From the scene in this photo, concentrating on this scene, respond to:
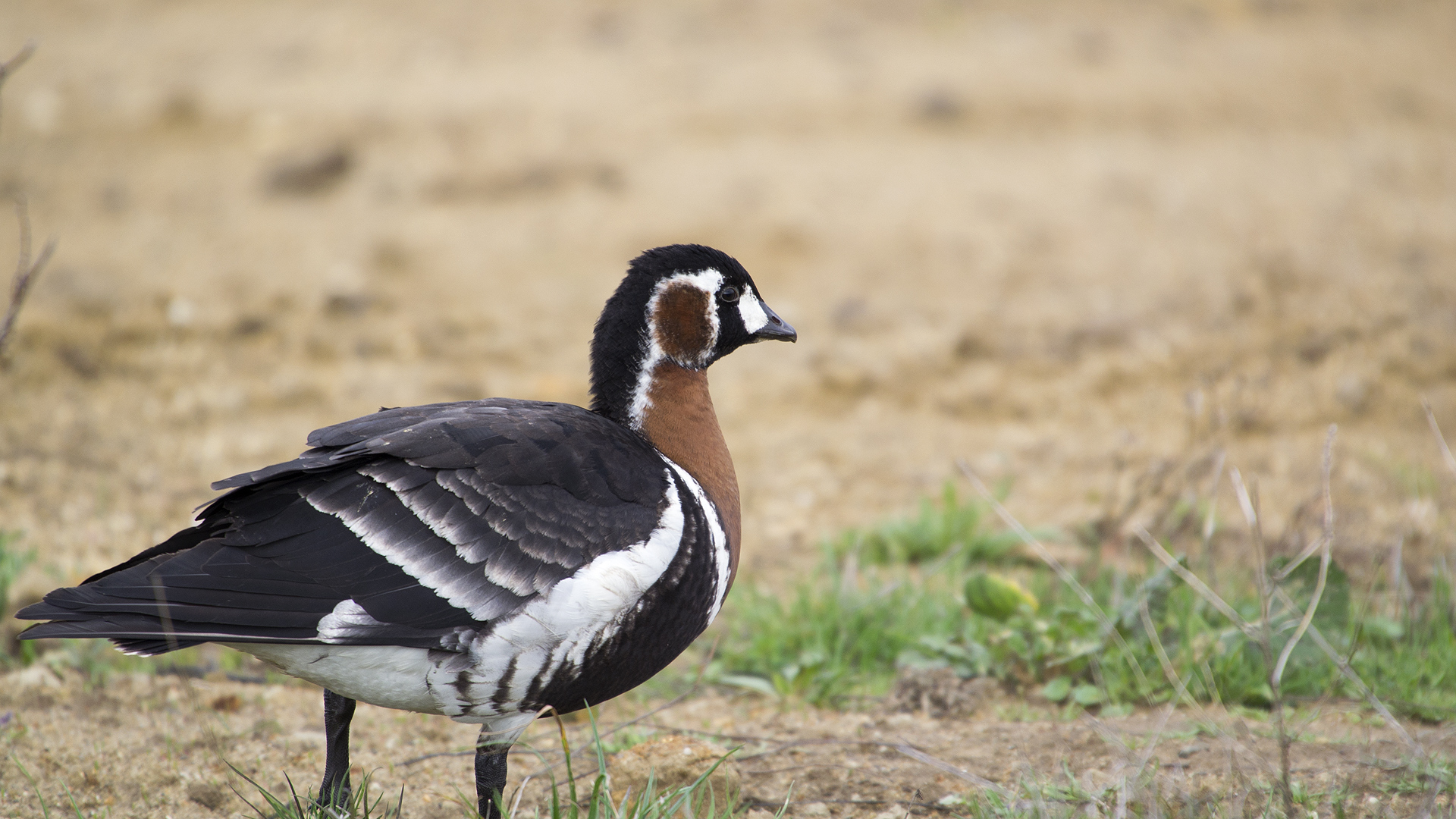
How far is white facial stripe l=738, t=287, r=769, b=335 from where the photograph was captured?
4.03 m

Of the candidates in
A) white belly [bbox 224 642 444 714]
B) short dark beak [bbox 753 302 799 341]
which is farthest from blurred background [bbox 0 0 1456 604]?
white belly [bbox 224 642 444 714]

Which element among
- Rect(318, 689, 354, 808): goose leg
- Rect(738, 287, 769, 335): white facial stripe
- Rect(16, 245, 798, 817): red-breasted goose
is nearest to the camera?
Rect(16, 245, 798, 817): red-breasted goose

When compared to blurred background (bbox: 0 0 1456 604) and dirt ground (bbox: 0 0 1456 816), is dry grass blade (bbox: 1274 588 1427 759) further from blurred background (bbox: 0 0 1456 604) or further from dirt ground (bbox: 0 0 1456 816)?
blurred background (bbox: 0 0 1456 604)

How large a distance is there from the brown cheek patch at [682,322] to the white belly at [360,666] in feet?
4.20

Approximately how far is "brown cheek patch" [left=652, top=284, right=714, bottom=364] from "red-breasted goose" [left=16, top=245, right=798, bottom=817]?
445mm

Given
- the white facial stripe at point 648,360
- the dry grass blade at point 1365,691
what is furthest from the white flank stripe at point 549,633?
the dry grass blade at point 1365,691

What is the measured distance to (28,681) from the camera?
4191mm

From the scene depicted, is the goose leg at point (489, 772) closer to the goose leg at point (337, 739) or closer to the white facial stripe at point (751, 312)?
the goose leg at point (337, 739)

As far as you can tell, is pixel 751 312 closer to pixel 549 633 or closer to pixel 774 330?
pixel 774 330

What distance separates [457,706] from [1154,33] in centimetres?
1042

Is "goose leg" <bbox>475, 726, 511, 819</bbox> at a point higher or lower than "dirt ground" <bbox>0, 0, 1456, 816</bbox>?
lower

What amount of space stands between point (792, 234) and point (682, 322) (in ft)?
16.1

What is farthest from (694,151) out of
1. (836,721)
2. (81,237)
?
(836,721)

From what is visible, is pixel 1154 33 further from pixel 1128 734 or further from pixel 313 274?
A: pixel 1128 734
